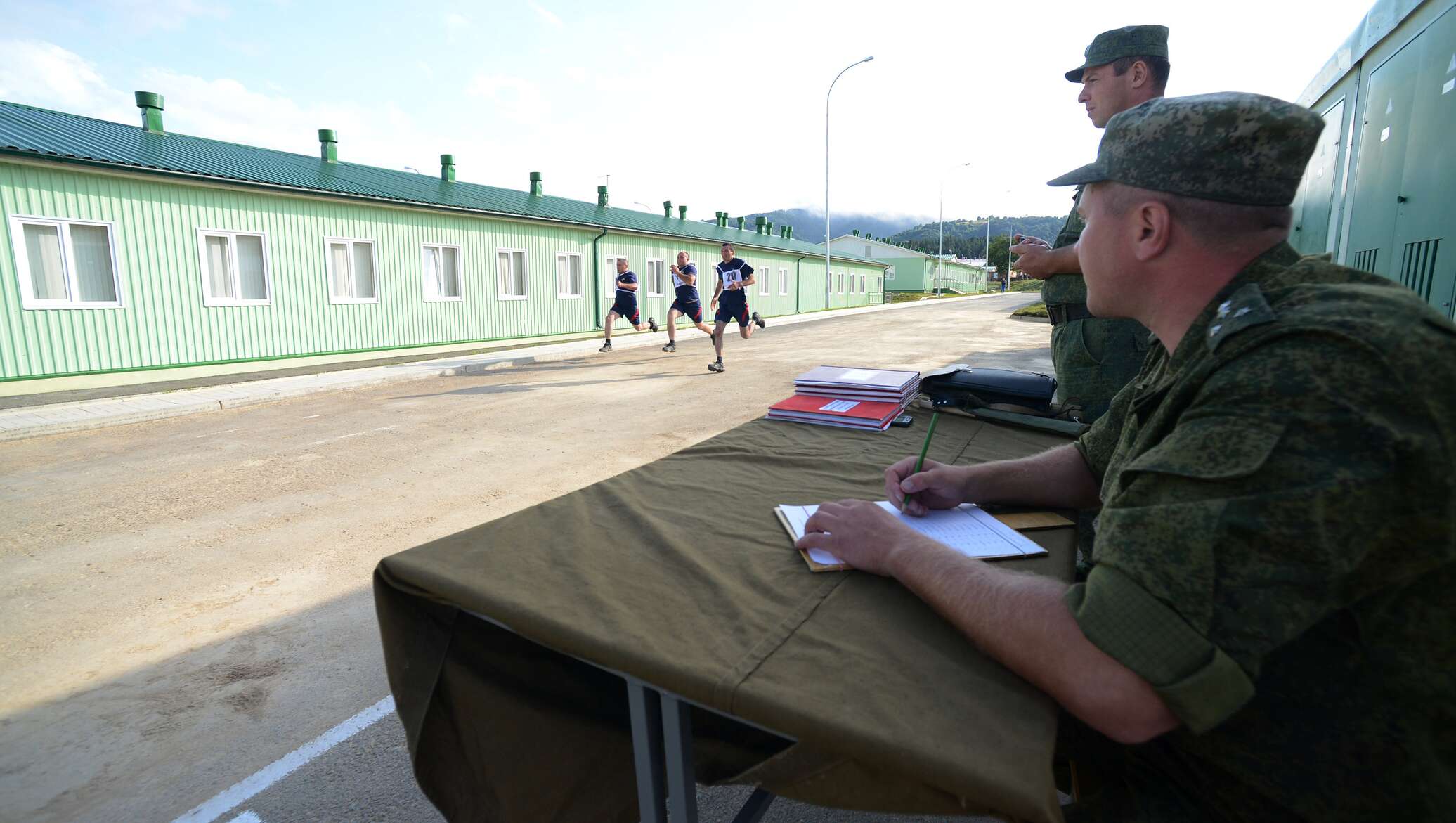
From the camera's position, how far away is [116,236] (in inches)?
428

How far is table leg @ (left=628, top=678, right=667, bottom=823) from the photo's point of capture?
1.27 metres

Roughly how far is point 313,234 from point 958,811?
50.8ft

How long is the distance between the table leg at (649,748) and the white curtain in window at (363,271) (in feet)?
50.2

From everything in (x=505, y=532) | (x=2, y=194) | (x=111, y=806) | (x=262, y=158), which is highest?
(x=262, y=158)

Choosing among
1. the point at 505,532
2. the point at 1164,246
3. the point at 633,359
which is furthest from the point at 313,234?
the point at 1164,246

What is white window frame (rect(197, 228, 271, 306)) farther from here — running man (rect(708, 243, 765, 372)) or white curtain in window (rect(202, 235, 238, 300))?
running man (rect(708, 243, 765, 372))

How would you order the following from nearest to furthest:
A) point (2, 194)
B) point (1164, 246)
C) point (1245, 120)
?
1. point (1245, 120)
2. point (1164, 246)
3. point (2, 194)

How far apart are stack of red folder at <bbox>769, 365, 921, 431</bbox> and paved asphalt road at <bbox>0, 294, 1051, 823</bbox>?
1283mm

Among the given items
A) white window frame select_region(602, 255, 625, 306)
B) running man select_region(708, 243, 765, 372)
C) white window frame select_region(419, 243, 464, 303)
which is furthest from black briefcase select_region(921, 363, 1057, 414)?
white window frame select_region(602, 255, 625, 306)

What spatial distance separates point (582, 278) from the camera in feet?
65.4

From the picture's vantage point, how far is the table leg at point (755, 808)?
1.87 m

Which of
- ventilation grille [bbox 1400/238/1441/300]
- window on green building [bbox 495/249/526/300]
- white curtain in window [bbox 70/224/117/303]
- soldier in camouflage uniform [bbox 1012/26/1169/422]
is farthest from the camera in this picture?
window on green building [bbox 495/249/526/300]

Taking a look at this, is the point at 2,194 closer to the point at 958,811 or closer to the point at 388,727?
the point at 388,727

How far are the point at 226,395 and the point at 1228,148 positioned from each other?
1092cm
